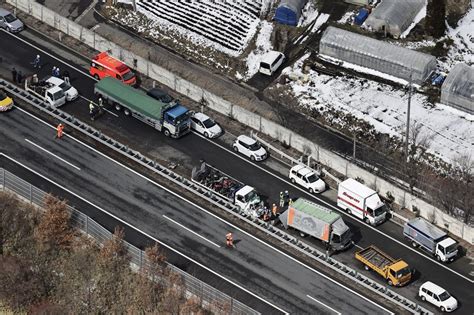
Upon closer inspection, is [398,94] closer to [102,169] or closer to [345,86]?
[345,86]

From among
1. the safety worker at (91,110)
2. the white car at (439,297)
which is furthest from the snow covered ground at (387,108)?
the safety worker at (91,110)

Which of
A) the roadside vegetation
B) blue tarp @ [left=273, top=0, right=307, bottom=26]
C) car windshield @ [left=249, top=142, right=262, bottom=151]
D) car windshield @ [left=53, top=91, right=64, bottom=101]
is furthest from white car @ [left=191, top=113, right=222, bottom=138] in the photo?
blue tarp @ [left=273, top=0, right=307, bottom=26]

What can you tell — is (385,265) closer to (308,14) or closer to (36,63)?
(308,14)

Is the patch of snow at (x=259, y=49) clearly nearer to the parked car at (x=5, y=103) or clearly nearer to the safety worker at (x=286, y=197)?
the safety worker at (x=286, y=197)

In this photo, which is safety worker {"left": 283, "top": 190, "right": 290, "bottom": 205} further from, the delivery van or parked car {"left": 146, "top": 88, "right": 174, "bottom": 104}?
the delivery van

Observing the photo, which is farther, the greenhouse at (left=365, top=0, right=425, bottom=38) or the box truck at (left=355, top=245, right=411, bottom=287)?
the greenhouse at (left=365, top=0, right=425, bottom=38)

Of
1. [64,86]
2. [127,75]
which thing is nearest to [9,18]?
[64,86]

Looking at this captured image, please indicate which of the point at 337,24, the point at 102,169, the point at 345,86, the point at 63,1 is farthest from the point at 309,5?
the point at 102,169
